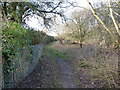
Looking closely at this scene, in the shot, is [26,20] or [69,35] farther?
[69,35]

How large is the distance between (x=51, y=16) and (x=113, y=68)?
9.47 ft

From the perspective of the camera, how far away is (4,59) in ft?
5.42

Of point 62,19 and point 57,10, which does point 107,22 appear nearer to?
point 62,19

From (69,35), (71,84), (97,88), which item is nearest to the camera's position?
(97,88)

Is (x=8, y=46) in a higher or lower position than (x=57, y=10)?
lower

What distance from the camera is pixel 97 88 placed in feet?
7.89

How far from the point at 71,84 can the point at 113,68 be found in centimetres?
120

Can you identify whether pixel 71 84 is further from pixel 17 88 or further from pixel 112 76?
pixel 17 88

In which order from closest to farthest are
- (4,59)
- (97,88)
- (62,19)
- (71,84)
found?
(4,59), (97,88), (71,84), (62,19)

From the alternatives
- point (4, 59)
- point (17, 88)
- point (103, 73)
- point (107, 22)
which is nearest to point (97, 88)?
point (103, 73)

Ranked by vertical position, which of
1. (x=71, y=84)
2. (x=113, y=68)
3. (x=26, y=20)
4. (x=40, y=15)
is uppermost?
(x=40, y=15)

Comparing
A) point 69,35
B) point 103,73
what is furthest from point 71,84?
point 69,35

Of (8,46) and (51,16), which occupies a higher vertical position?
(51,16)

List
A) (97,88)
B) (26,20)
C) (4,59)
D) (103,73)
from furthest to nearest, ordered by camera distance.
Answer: (26,20), (97,88), (103,73), (4,59)
